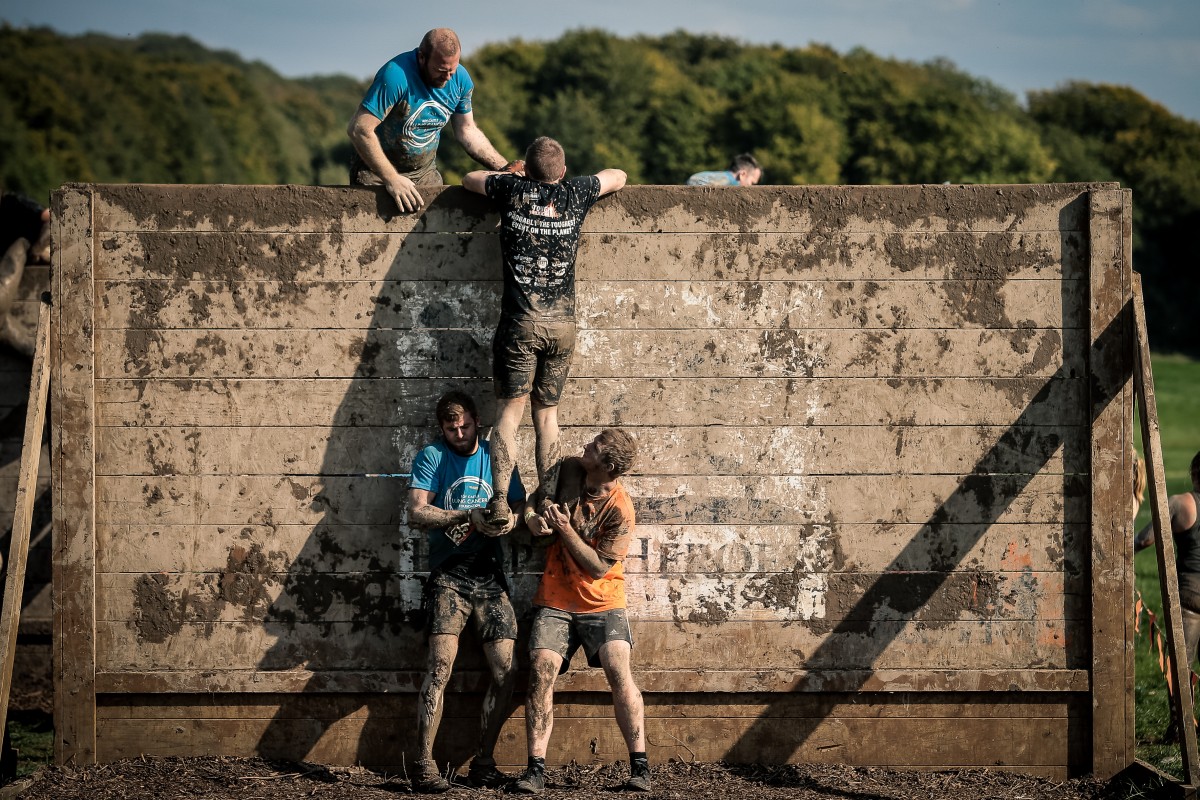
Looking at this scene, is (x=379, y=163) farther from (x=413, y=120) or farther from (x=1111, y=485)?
(x=1111, y=485)

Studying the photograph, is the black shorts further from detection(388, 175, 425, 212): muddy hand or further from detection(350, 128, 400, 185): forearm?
detection(350, 128, 400, 185): forearm

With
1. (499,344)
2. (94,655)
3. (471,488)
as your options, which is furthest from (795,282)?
(94,655)

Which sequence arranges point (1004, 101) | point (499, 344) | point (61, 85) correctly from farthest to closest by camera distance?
point (1004, 101) → point (61, 85) → point (499, 344)

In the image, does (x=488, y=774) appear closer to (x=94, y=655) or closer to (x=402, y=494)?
(x=402, y=494)

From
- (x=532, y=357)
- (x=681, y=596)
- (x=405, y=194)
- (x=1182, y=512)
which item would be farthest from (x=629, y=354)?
(x=1182, y=512)

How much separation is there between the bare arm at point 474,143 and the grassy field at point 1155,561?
486 cm

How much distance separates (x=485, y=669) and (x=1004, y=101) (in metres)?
89.0

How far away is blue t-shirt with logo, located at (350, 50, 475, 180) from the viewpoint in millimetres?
6312

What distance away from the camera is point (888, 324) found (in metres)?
6.20

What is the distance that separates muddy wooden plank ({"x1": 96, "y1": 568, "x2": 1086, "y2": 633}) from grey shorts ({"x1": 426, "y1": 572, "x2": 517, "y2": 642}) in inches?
8.2

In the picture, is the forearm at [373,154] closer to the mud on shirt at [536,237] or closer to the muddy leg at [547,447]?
the mud on shirt at [536,237]

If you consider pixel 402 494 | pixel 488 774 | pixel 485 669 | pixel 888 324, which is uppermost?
pixel 888 324

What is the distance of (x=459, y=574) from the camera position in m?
5.98

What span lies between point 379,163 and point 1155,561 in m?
12.7
